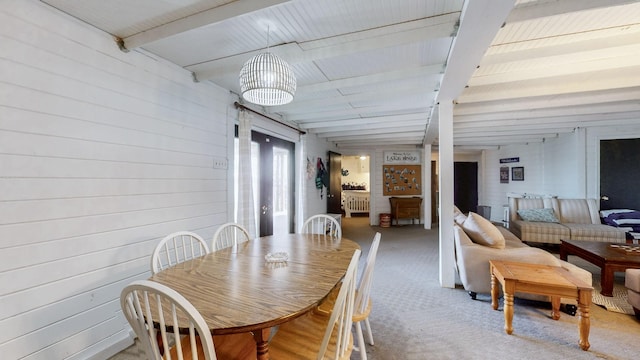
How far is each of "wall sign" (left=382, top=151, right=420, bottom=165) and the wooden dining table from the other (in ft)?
18.9

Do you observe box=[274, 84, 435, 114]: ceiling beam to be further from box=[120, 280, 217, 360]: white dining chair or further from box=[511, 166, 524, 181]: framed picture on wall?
box=[511, 166, 524, 181]: framed picture on wall

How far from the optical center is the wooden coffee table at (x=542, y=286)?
1902 millimetres

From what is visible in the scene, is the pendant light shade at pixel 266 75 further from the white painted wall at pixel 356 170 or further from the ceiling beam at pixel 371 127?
the white painted wall at pixel 356 170

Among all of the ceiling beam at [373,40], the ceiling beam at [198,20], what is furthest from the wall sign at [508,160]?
the ceiling beam at [198,20]

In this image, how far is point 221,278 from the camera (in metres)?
1.47

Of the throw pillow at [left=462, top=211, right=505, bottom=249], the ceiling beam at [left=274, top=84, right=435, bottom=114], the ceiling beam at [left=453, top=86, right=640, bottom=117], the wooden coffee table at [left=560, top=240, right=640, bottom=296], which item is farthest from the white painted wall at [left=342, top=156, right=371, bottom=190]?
the wooden coffee table at [left=560, top=240, right=640, bottom=296]

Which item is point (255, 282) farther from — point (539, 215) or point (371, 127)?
point (539, 215)

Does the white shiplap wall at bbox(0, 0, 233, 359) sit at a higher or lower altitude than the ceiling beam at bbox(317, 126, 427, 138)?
lower

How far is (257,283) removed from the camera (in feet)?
4.61

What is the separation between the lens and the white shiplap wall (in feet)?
4.86

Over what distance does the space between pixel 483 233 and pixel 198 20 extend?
3.33m

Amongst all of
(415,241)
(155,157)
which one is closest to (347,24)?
(155,157)

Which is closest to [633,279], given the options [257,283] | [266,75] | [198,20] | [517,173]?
[257,283]

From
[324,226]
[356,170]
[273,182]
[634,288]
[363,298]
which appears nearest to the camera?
[363,298]
